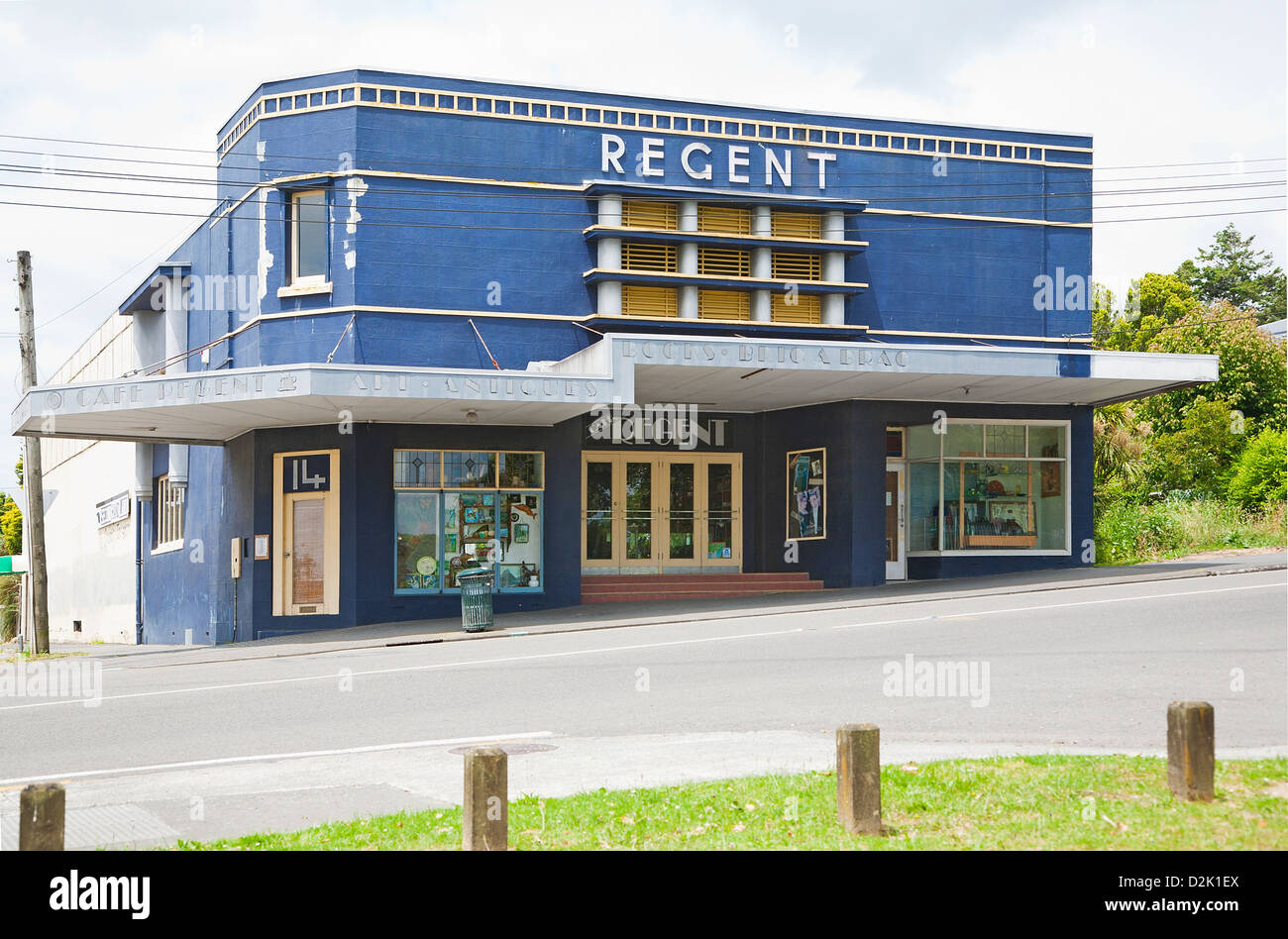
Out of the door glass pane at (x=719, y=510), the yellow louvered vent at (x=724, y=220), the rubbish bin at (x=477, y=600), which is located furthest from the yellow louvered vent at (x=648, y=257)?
the rubbish bin at (x=477, y=600)

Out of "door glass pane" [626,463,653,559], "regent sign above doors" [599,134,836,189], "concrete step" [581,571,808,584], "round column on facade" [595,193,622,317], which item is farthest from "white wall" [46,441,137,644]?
"regent sign above doors" [599,134,836,189]

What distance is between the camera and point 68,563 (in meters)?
45.9

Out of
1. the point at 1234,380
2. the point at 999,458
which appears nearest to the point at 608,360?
the point at 999,458

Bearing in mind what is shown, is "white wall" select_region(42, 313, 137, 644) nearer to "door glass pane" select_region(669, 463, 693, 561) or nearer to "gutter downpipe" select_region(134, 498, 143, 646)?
"gutter downpipe" select_region(134, 498, 143, 646)

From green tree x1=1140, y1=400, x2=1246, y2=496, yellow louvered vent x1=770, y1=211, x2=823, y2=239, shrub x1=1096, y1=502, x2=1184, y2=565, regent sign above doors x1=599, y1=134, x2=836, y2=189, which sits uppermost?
regent sign above doors x1=599, y1=134, x2=836, y2=189

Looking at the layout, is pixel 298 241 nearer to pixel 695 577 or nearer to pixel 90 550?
pixel 695 577

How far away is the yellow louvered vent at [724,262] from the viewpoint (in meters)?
27.9

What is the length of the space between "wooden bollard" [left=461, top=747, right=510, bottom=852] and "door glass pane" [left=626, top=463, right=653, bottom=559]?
22.2m

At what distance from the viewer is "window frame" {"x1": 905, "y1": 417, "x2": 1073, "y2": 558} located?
90.0 ft

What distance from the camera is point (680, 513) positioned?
94.4 feet

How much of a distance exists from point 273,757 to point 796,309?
19.6 meters

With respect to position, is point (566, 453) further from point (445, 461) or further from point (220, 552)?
point (220, 552)
